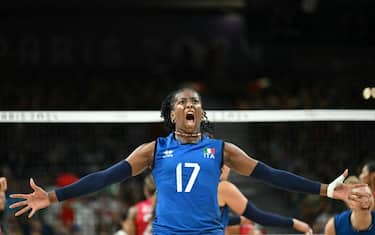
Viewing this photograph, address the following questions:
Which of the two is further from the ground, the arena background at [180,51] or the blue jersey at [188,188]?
the arena background at [180,51]

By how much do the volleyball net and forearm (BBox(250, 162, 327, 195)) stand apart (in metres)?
3.15

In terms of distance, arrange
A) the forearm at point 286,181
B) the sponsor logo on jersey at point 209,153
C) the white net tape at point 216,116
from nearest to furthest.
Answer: the sponsor logo on jersey at point 209,153, the forearm at point 286,181, the white net tape at point 216,116

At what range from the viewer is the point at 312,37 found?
1773cm

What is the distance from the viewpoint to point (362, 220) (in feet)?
20.6

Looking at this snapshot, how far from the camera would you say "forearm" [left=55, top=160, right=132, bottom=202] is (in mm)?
5324

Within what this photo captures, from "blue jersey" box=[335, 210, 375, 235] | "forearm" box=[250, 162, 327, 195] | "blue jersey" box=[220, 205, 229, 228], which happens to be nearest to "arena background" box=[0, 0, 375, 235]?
"blue jersey" box=[220, 205, 229, 228]

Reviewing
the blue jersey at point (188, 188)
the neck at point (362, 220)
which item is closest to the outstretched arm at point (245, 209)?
the neck at point (362, 220)

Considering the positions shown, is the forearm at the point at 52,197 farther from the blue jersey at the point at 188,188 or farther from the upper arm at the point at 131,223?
the upper arm at the point at 131,223

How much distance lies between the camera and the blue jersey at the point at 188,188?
5230 millimetres

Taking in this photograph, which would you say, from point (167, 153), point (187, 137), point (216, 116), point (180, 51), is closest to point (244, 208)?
point (216, 116)

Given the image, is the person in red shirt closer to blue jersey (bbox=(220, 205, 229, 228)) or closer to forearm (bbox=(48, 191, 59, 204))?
blue jersey (bbox=(220, 205, 229, 228))

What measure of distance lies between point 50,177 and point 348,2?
372 inches

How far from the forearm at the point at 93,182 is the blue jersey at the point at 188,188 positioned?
22 cm

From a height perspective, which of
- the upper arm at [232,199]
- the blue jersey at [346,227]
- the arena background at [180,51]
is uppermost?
the arena background at [180,51]
